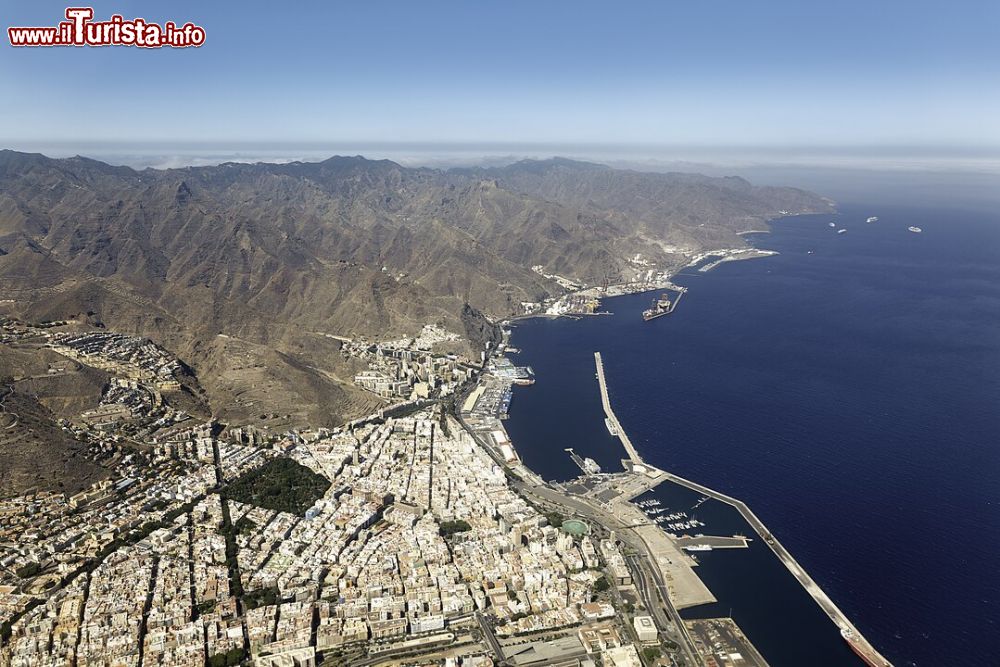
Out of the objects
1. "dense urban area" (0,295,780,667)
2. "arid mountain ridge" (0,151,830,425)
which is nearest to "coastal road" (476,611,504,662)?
"dense urban area" (0,295,780,667)

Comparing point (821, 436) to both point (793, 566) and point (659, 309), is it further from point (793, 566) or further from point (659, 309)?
point (659, 309)

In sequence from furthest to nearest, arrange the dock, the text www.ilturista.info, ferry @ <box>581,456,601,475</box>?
the dock → ferry @ <box>581,456,601,475</box> → the text www.ilturista.info

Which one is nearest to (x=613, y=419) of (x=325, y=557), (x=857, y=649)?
(x=857, y=649)

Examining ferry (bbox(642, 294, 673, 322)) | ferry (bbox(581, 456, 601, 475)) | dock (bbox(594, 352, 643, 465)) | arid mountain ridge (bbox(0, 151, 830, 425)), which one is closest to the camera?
ferry (bbox(581, 456, 601, 475))

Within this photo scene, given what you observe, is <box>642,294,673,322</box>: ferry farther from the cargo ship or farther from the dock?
the dock

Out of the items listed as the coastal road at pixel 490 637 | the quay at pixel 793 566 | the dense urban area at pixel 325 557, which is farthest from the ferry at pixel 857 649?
the coastal road at pixel 490 637

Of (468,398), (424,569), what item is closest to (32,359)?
(468,398)

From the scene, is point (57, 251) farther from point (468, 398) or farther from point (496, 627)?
point (496, 627)

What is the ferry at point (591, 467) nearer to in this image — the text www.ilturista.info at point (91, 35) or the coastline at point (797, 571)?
the coastline at point (797, 571)
